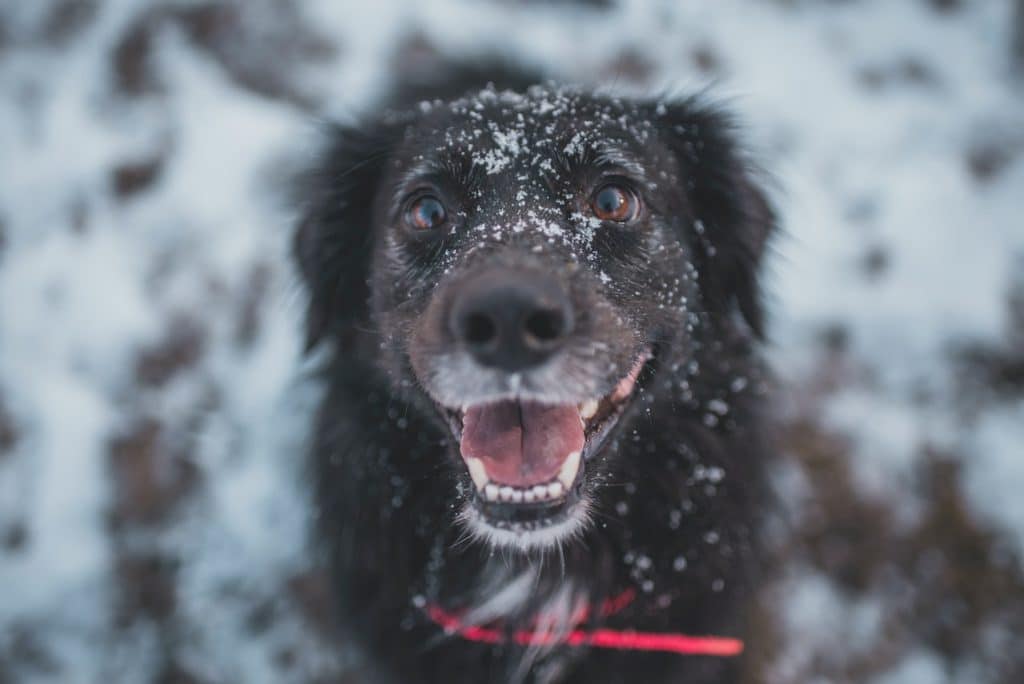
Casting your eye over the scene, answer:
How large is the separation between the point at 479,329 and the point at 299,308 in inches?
52.0

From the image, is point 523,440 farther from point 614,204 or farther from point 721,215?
point 721,215

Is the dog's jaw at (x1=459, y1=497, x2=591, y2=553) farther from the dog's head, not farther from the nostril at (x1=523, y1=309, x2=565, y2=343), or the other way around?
the nostril at (x1=523, y1=309, x2=565, y2=343)

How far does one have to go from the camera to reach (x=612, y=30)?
3.98 m

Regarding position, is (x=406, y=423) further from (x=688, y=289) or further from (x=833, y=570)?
(x=833, y=570)

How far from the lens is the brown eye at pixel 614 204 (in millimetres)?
1921

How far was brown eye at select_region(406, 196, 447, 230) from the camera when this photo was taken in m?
1.96

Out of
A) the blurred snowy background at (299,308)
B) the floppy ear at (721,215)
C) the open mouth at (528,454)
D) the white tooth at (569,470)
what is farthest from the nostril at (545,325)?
the blurred snowy background at (299,308)

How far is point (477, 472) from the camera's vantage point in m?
1.65

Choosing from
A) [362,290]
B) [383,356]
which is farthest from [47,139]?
[383,356]

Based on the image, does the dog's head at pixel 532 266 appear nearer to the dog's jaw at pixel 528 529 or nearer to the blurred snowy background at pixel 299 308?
the dog's jaw at pixel 528 529

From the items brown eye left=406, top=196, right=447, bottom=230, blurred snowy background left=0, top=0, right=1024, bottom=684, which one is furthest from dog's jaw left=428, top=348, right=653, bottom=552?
blurred snowy background left=0, top=0, right=1024, bottom=684

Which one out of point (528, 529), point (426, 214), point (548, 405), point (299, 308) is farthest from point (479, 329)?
point (299, 308)

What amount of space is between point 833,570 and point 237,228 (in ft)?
10.5

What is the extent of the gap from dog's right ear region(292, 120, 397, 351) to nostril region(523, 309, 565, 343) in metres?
1.01
